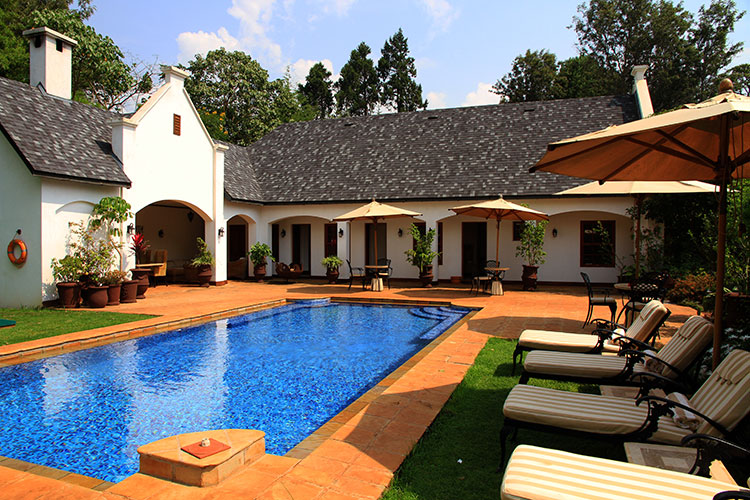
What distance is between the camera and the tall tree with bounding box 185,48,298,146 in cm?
3353

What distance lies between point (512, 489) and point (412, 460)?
4.31 ft

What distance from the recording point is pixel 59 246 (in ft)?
38.7

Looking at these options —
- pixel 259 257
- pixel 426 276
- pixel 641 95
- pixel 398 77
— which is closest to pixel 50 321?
pixel 259 257

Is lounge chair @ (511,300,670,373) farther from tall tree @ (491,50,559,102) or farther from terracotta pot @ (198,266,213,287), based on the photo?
tall tree @ (491,50,559,102)

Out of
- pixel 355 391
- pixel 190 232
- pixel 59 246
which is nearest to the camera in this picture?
pixel 355 391

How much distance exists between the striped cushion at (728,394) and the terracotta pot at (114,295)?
497 inches

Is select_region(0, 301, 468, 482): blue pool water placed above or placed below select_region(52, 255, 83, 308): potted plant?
below

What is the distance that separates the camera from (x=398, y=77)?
4775cm

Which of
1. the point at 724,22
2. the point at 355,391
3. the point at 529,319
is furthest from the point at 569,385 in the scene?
the point at 724,22

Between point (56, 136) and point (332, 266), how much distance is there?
9.86m

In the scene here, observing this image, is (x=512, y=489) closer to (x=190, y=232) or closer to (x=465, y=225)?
(x=465, y=225)

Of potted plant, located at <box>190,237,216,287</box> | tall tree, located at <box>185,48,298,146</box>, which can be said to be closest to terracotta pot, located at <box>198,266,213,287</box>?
potted plant, located at <box>190,237,216,287</box>

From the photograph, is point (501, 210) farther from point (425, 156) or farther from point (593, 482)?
point (593, 482)

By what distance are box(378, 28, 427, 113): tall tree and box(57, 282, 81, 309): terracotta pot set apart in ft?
132
